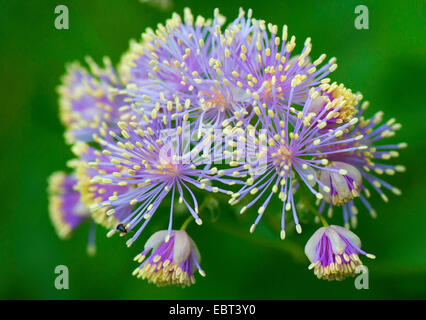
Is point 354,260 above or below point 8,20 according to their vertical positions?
below

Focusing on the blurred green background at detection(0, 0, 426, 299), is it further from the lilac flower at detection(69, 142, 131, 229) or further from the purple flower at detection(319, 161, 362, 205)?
the purple flower at detection(319, 161, 362, 205)

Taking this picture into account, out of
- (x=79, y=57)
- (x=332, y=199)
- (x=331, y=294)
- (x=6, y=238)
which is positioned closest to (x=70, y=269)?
(x=6, y=238)

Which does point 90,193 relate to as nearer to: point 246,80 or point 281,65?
point 246,80

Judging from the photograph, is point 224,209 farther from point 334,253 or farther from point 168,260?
point 334,253

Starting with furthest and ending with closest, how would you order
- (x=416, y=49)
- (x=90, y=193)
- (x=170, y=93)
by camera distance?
(x=416, y=49) → (x=90, y=193) → (x=170, y=93)

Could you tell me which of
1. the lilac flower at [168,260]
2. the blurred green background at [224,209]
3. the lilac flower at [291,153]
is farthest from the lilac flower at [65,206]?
the lilac flower at [291,153]

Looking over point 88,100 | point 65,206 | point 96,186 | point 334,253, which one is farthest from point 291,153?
point 65,206

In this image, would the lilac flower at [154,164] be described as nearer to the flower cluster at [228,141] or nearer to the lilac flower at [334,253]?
the flower cluster at [228,141]
